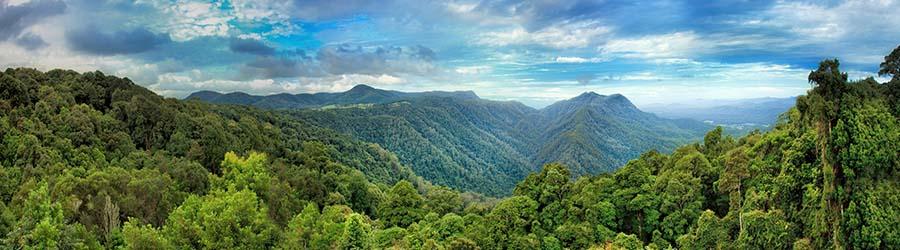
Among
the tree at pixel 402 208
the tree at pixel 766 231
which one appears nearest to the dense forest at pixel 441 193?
the tree at pixel 766 231

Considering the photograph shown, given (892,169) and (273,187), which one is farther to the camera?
(273,187)

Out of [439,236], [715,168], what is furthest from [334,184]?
[715,168]

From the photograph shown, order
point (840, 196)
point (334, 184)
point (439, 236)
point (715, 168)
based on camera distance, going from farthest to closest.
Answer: point (334, 184), point (715, 168), point (439, 236), point (840, 196)

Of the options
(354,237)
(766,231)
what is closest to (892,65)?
(766,231)

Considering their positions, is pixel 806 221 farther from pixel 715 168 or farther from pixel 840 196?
pixel 715 168

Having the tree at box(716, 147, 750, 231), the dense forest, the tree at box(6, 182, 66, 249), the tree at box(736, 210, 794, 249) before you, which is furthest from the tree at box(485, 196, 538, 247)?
the tree at box(6, 182, 66, 249)

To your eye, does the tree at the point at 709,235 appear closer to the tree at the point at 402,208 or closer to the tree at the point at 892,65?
the tree at the point at 892,65

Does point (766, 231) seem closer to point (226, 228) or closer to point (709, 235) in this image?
point (709, 235)
